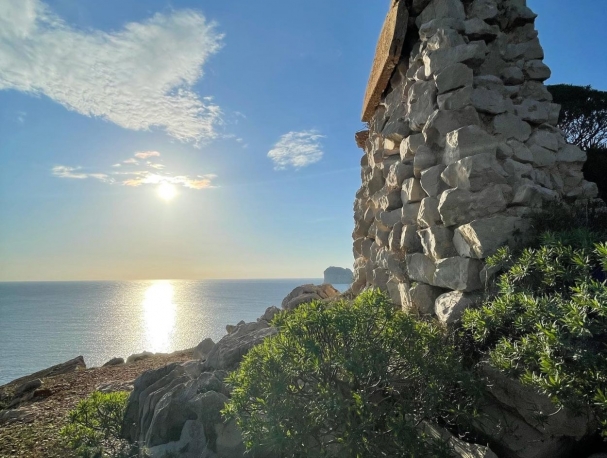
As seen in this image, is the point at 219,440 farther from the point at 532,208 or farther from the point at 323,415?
the point at 532,208

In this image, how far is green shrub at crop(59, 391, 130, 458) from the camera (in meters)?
4.38

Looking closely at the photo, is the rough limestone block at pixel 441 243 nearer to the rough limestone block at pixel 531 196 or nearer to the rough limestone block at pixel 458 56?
the rough limestone block at pixel 531 196

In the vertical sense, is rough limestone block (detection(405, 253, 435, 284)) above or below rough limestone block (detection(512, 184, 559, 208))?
below

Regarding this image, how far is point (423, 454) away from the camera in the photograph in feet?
7.86

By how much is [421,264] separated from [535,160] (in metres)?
1.69

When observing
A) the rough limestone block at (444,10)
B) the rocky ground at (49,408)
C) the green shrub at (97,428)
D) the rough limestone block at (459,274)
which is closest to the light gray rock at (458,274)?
the rough limestone block at (459,274)

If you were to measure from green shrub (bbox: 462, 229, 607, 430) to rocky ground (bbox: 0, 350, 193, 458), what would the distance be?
16.9ft

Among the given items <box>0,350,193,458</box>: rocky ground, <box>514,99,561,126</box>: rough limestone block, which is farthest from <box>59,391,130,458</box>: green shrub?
<box>514,99,561,126</box>: rough limestone block

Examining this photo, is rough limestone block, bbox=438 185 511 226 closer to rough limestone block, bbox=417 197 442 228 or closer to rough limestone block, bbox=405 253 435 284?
rough limestone block, bbox=417 197 442 228

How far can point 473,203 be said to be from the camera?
3688mm

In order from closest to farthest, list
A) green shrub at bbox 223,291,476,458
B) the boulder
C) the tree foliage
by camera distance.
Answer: green shrub at bbox 223,291,476,458, the tree foliage, the boulder

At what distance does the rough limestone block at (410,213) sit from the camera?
4.56m

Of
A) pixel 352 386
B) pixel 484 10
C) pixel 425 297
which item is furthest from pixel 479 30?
pixel 352 386

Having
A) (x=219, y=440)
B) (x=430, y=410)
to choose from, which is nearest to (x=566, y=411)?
(x=430, y=410)
